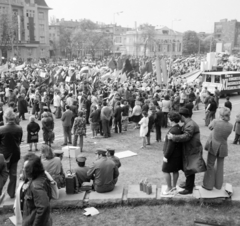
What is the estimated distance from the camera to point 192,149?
19.6 ft

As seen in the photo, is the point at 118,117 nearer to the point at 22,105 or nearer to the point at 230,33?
the point at 22,105

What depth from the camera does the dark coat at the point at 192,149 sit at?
5.85m

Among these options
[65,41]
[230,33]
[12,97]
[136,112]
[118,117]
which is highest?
[230,33]

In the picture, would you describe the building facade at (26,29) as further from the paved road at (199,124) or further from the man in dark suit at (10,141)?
the man in dark suit at (10,141)

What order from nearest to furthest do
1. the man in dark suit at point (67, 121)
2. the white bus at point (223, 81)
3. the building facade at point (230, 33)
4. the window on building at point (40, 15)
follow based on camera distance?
the man in dark suit at point (67, 121), the white bus at point (223, 81), the window on building at point (40, 15), the building facade at point (230, 33)

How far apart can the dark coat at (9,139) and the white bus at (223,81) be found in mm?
20809

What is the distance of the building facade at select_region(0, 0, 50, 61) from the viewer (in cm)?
6850

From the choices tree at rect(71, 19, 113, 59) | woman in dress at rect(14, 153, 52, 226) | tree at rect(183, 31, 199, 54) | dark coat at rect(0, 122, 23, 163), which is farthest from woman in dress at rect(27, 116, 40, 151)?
tree at rect(183, 31, 199, 54)

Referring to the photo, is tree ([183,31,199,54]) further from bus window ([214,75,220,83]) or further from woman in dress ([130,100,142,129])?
woman in dress ([130,100,142,129])

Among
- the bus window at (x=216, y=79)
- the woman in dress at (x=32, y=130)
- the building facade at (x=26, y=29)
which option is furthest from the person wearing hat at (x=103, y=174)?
the building facade at (x=26, y=29)

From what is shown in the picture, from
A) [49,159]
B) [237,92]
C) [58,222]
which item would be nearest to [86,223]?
[58,222]

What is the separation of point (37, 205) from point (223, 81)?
23.5 metres

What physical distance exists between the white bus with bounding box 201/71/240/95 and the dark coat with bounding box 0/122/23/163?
68.3 feet

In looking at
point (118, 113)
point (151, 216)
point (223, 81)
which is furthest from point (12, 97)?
point (223, 81)
